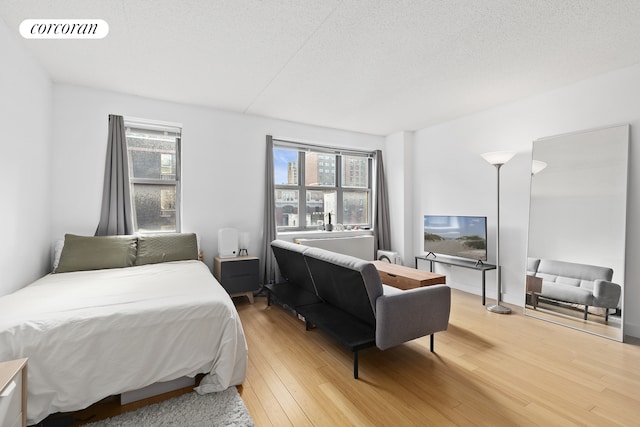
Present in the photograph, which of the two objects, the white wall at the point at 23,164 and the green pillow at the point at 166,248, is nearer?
the white wall at the point at 23,164

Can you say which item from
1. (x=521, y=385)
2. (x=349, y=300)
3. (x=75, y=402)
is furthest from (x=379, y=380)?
(x=75, y=402)

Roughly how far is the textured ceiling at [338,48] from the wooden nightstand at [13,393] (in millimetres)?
2238

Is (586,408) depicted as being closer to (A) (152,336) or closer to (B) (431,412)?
(B) (431,412)

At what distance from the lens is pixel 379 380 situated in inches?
83.7

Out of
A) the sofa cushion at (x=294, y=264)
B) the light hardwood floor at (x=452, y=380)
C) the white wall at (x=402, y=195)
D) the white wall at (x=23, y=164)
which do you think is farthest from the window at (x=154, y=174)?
the white wall at (x=402, y=195)

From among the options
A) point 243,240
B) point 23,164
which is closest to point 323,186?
point 243,240

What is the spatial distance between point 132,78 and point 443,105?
3815mm

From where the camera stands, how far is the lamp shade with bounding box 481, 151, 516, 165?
3.57 meters

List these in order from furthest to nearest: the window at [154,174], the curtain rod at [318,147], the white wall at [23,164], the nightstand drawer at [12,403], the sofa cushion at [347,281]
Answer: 1. the curtain rod at [318,147]
2. the window at [154,174]
3. the white wall at [23,164]
4. the sofa cushion at [347,281]
5. the nightstand drawer at [12,403]

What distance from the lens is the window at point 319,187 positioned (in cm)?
486

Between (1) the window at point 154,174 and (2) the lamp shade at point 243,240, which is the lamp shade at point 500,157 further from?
(1) the window at point 154,174

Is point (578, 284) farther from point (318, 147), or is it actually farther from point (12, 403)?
point (12, 403)

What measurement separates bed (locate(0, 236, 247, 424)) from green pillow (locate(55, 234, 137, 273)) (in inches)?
26.9

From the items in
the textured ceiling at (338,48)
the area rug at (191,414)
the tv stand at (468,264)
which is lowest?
the area rug at (191,414)
